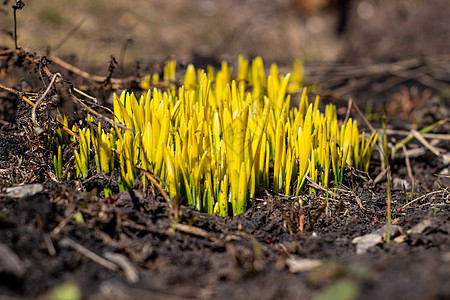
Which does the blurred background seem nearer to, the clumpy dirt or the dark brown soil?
the dark brown soil

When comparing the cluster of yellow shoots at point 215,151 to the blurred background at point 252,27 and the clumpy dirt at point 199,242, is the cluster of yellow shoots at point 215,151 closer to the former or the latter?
the clumpy dirt at point 199,242

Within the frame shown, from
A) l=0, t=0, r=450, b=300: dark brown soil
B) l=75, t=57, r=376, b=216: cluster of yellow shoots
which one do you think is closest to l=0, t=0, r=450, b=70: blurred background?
l=0, t=0, r=450, b=300: dark brown soil

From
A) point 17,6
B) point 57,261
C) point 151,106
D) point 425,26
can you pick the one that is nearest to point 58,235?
point 57,261

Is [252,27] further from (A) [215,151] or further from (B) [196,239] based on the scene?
(B) [196,239]

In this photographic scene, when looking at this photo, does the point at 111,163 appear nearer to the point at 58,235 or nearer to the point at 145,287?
the point at 58,235

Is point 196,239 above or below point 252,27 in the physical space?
below

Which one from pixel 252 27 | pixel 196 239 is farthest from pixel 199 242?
pixel 252 27

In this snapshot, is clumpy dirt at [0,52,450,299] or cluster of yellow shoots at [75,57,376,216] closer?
clumpy dirt at [0,52,450,299]
